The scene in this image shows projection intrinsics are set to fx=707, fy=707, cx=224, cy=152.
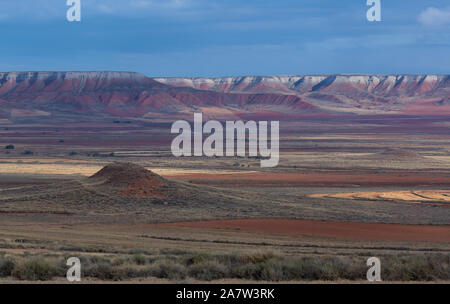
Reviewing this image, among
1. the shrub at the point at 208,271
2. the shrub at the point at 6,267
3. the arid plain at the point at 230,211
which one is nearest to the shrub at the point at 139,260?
the arid plain at the point at 230,211

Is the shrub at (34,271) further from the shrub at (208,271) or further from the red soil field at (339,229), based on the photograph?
the red soil field at (339,229)

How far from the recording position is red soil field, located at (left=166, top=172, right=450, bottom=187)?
47.0 metres

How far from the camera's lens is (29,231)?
918 inches

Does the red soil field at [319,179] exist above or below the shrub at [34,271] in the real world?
above

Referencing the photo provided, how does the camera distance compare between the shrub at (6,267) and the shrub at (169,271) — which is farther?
the shrub at (6,267)

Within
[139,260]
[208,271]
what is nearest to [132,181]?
[139,260]

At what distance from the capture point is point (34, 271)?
12.8 metres

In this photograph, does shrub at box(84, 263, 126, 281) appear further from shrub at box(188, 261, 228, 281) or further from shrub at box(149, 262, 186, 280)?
shrub at box(188, 261, 228, 281)

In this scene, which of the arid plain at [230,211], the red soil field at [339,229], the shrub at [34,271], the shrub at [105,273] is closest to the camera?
the shrub at [34,271]

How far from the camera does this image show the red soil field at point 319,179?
4703cm

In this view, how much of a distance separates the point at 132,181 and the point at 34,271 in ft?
75.7

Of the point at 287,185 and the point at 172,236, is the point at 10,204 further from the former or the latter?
the point at 287,185

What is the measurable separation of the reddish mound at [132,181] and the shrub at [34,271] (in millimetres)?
21471
